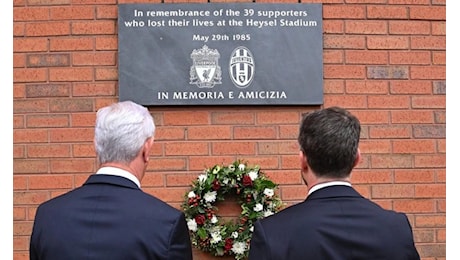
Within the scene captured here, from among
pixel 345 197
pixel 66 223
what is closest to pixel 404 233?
pixel 345 197

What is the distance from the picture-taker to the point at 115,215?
7.52 feet

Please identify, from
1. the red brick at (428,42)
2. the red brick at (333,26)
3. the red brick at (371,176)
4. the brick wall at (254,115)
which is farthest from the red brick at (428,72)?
the red brick at (371,176)

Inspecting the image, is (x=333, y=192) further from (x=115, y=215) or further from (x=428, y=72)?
(x=428, y=72)

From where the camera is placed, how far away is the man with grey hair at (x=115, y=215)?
2.26m

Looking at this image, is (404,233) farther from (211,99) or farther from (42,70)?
(42,70)

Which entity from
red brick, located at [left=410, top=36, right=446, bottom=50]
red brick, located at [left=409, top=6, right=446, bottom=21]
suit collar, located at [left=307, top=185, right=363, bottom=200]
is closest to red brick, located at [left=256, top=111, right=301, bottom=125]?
red brick, located at [left=410, top=36, right=446, bottom=50]

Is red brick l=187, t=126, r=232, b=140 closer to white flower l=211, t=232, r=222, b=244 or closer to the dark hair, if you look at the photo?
white flower l=211, t=232, r=222, b=244

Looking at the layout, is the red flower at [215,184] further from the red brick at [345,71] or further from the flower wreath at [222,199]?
the red brick at [345,71]

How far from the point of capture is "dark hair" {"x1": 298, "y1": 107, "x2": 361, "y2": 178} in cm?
227

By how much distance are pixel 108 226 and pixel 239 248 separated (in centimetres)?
151

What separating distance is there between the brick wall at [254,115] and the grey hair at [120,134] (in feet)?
4.40

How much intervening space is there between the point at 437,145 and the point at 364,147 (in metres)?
0.48

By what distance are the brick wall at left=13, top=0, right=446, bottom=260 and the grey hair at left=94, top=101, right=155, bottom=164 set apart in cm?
134

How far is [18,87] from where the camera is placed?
151 inches
